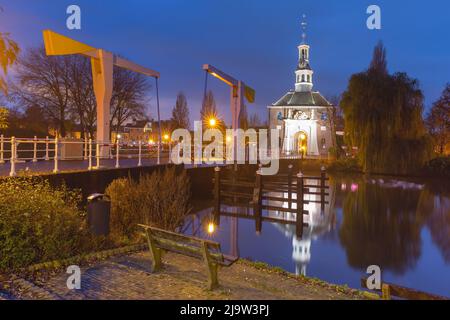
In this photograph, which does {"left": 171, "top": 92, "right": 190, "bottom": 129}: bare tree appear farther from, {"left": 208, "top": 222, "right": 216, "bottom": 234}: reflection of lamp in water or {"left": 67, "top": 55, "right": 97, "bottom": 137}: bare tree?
{"left": 208, "top": 222, "right": 216, "bottom": 234}: reflection of lamp in water

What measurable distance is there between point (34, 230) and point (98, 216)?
1.82 metres

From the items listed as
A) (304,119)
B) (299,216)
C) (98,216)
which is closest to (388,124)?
(299,216)

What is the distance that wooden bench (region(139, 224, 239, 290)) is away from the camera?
565 cm

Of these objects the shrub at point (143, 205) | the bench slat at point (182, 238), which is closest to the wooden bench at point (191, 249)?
the bench slat at point (182, 238)

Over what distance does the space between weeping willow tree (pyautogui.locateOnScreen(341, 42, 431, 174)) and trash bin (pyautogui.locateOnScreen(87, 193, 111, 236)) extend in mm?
27496

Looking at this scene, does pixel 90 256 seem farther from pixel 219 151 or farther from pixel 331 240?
pixel 219 151

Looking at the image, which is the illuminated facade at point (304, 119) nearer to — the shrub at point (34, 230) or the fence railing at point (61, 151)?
the fence railing at point (61, 151)

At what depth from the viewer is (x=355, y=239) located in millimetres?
13984

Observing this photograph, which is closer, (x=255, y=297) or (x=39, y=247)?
(x=255, y=297)

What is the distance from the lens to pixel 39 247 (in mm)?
6547

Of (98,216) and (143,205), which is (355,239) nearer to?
(143,205)
